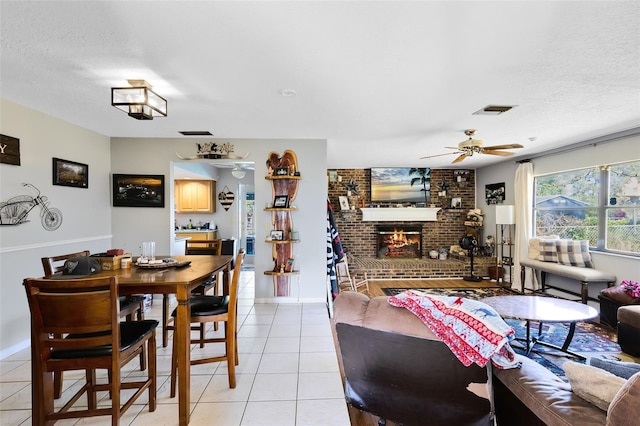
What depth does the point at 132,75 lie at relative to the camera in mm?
2350

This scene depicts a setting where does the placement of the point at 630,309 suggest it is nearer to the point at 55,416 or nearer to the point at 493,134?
the point at 493,134

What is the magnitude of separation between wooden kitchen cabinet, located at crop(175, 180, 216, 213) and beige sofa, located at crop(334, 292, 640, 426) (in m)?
6.31

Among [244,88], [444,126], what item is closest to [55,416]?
[244,88]

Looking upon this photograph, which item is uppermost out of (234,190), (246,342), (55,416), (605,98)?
(605,98)

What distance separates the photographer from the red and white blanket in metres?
1.39

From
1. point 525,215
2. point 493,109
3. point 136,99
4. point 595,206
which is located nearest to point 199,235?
point 136,99

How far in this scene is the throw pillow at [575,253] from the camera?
453 centimetres

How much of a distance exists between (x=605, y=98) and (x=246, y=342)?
13.2ft

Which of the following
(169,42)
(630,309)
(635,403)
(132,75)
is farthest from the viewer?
(630,309)

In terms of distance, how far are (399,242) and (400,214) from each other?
672 mm

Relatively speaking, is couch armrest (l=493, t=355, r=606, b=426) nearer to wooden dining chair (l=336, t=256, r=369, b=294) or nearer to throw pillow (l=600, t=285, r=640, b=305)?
throw pillow (l=600, t=285, r=640, b=305)

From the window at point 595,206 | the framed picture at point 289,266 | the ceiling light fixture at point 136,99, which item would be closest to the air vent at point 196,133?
the ceiling light fixture at point 136,99

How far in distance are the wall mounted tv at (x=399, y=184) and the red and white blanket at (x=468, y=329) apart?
588cm

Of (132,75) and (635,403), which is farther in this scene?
(132,75)
